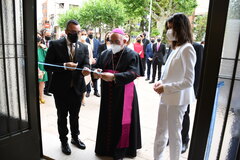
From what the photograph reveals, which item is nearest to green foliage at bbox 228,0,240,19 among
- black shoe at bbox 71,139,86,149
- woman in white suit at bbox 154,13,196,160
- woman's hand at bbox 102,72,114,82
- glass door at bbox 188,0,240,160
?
glass door at bbox 188,0,240,160

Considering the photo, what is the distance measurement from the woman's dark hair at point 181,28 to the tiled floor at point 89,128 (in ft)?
5.11

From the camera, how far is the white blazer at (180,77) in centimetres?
187

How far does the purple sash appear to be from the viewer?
246cm

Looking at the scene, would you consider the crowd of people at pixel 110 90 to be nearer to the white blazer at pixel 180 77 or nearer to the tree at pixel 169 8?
the white blazer at pixel 180 77

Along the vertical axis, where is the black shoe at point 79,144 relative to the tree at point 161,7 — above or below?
below

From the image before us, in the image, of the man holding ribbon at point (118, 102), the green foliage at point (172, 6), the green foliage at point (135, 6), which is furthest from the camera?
the green foliage at point (135, 6)

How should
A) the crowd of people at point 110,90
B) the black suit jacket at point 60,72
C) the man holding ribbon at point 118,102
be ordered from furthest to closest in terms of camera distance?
the black suit jacket at point 60,72 → the man holding ribbon at point 118,102 → the crowd of people at point 110,90

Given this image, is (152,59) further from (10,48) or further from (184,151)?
(10,48)

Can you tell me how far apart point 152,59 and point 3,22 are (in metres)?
5.85

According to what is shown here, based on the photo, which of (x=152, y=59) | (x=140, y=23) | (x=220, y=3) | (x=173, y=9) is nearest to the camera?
(x=220, y=3)

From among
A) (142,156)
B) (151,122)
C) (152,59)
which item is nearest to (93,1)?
(152,59)

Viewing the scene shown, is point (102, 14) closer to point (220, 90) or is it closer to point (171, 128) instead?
point (171, 128)

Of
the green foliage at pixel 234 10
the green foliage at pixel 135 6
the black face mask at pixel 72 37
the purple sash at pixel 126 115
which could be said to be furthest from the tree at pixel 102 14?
the green foliage at pixel 234 10

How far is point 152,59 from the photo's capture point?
7438 millimetres
